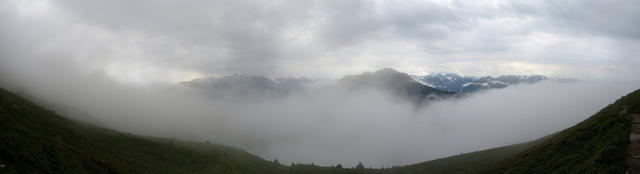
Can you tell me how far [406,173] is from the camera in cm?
17400

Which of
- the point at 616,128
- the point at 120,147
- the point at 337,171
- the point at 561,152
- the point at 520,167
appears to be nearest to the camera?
the point at 616,128

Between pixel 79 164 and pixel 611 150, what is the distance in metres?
69.2

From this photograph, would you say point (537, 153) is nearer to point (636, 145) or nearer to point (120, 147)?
point (636, 145)

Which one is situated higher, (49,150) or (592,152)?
(592,152)

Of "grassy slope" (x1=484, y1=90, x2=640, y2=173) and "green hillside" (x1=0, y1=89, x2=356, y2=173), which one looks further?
"grassy slope" (x1=484, y1=90, x2=640, y2=173)

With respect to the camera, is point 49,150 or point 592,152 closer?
point 49,150

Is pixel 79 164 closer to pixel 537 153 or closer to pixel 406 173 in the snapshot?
pixel 537 153

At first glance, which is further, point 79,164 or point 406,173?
point 406,173

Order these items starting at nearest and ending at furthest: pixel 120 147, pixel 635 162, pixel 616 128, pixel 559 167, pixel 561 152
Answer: pixel 635 162, pixel 616 128, pixel 559 167, pixel 561 152, pixel 120 147

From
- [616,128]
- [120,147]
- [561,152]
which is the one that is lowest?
[120,147]

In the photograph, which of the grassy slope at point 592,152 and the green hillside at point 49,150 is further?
the grassy slope at point 592,152

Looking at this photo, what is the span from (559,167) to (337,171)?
12829 centimetres

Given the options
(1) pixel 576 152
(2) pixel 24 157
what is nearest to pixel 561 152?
(1) pixel 576 152

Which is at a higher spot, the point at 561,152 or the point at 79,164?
the point at 561,152
